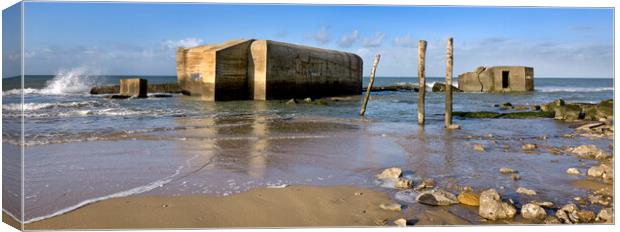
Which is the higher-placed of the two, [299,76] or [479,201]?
[299,76]

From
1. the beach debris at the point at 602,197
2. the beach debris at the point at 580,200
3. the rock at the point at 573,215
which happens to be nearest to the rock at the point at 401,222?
the rock at the point at 573,215

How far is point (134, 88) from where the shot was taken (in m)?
26.1

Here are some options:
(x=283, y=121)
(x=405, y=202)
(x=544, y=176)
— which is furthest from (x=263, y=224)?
(x=283, y=121)

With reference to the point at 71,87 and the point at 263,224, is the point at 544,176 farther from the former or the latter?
the point at 71,87

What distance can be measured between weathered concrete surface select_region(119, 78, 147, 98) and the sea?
1142cm

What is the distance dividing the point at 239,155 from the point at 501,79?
29.8 metres

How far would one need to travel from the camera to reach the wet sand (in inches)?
174

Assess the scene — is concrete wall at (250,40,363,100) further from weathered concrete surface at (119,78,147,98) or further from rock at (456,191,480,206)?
rock at (456,191,480,206)

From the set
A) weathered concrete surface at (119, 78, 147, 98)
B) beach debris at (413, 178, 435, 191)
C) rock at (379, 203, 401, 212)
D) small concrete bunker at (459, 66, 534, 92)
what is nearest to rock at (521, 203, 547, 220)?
rock at (379, 203, 401, 212)

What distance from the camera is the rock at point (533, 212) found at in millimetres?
4695

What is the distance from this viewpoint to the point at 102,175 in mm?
6285

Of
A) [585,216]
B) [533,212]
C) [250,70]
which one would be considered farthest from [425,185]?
[250,70]

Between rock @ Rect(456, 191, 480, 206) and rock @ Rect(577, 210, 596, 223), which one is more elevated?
rock @ Rect(456, 191, 480, 206)

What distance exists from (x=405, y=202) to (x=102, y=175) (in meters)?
3.63
